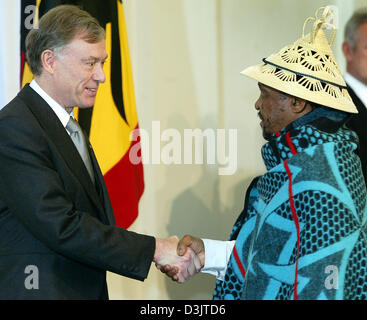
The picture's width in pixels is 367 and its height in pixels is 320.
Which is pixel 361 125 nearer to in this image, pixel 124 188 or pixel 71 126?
pixel 124 188

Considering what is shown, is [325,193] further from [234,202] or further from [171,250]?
[234,202]

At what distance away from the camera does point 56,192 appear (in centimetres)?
155

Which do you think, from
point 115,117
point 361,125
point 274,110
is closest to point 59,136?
point 274,110

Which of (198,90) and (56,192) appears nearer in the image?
(56,192)

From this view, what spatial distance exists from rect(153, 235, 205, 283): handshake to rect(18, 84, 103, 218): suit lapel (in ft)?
1.10

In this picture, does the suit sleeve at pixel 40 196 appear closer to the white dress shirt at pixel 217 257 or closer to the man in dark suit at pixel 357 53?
the white dress shirt at pixel 217 257

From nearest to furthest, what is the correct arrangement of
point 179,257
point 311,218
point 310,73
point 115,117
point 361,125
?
1. point 311,218
2. point 310,73
3. point 179,257
4. point 361,125
5. point 115,117

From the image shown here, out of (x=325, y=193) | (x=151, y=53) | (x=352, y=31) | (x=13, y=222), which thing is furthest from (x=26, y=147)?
(x=352, y=31)

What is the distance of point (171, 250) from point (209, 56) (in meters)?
1.38

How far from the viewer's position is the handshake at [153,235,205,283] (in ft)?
6.28

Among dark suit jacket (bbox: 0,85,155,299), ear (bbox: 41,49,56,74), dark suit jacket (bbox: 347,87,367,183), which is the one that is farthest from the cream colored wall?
dark suit jacket (bbox: 0,85,155,299)

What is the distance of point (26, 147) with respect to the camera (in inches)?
60.1

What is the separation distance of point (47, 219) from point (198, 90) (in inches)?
64.6

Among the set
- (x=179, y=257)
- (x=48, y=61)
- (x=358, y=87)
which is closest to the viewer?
(x=48, y=61)
